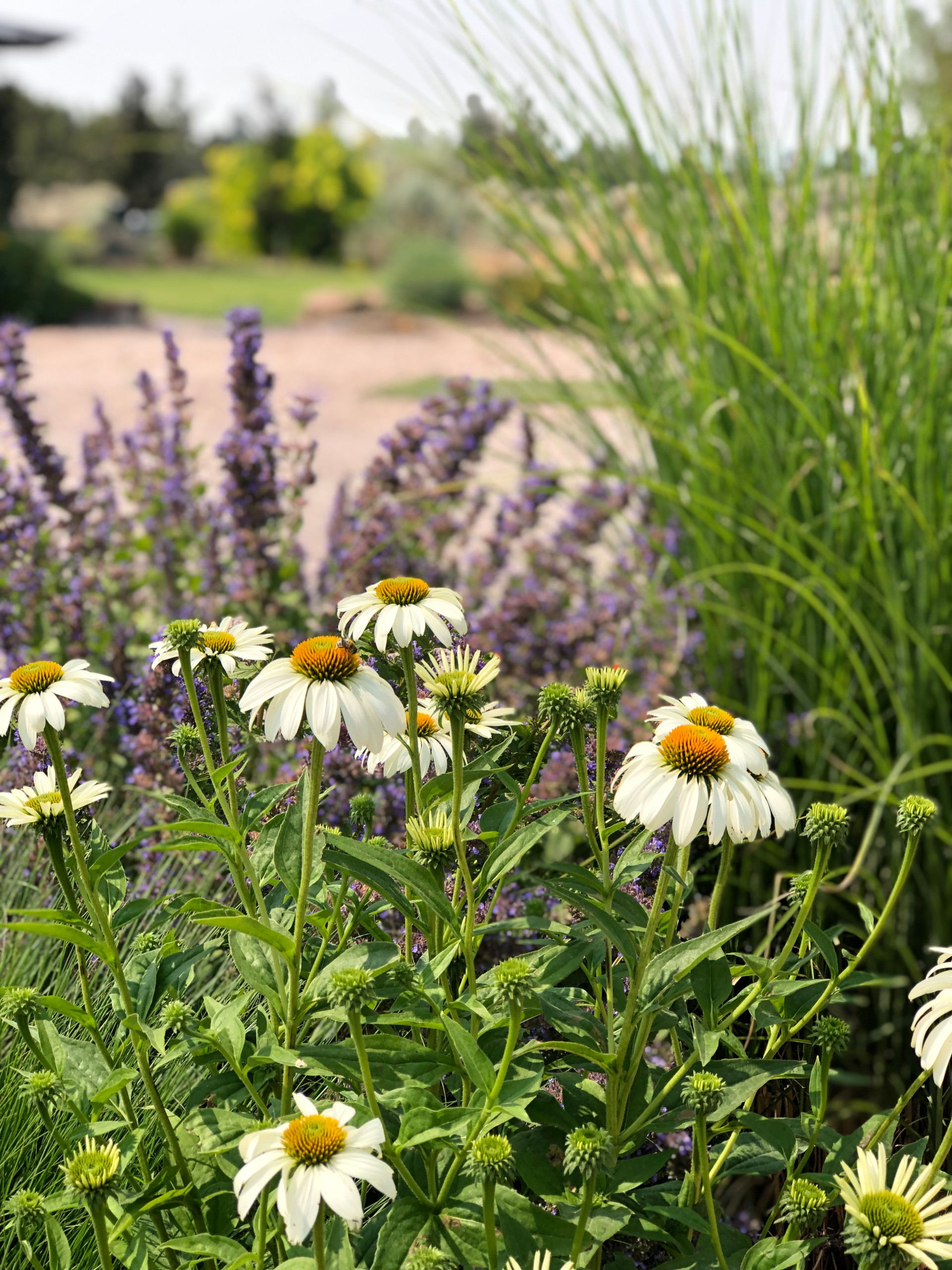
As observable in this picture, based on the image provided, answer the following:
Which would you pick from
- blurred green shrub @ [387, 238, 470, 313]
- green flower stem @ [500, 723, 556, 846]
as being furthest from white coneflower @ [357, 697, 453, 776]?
blurred green shrub @ [387, 238, 470, 313]

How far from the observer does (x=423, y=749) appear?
1.24 m

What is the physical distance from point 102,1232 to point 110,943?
9.2 inches

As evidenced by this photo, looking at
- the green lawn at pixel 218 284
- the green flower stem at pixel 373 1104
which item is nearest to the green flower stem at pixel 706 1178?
the green flower stem at pixel 373 1104

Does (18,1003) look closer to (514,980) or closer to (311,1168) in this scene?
(311,1168)

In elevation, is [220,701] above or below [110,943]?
above

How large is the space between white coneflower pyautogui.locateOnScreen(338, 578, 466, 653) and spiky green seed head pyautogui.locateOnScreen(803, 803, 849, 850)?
38 cm

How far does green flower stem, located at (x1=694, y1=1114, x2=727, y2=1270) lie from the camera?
99cm

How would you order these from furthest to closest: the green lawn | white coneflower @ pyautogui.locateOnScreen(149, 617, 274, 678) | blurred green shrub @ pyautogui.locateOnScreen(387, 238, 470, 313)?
1. the green lawn
2. blurred green shrub @ pyautogui.locateOnScreen(387, 238, 470, 313)
3. white coneflower @ pyautogui.locateOnScreen(149, 617, 274, 678)

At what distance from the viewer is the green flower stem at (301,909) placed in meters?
1.00

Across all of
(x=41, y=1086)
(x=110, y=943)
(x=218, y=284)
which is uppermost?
(x=218, y=284)

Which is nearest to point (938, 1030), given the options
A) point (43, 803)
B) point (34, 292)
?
point (43, 803)

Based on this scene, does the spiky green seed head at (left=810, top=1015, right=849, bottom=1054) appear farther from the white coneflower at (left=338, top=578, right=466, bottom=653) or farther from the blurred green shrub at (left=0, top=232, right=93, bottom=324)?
the blurred green shrub at (left=0, top=232, right=93, bottom=324)

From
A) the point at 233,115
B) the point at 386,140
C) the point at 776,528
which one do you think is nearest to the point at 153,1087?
the point at 776,528

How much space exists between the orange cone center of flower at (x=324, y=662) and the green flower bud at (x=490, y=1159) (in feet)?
1.29
